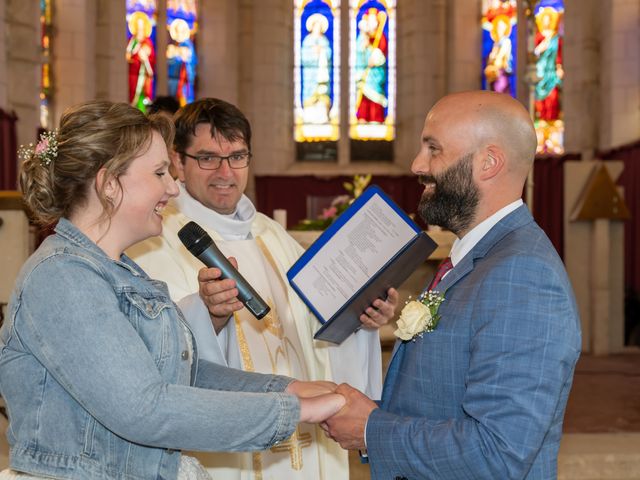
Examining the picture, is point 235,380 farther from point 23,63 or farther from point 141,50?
point 141,50

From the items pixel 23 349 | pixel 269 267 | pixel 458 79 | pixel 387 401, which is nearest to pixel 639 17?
pixel 458 79

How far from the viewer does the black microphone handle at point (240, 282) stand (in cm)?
225

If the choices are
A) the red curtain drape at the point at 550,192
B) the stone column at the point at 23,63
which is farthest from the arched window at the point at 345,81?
the stone column at the point at 23,63

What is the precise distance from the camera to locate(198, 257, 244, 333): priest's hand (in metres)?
2.34

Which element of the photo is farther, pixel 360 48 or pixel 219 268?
pixel 360 48

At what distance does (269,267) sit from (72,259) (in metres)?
1.49

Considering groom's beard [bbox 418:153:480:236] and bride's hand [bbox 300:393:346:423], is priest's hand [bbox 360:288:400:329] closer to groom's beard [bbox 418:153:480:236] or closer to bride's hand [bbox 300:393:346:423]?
groom's beard [bbox 418:153:480:236]

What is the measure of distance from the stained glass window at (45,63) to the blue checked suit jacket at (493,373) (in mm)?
8895

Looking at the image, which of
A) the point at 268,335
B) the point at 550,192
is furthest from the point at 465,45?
the point at 268,335

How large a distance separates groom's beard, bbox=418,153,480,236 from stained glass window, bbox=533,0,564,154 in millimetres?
10104

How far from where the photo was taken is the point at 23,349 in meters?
1.82

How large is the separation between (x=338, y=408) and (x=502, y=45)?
11498 mm

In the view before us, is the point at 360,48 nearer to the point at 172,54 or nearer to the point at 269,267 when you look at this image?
the point at 172,54

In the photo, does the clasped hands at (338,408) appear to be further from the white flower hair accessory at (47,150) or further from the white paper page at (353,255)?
the white flower hair accessory at (47,150)
